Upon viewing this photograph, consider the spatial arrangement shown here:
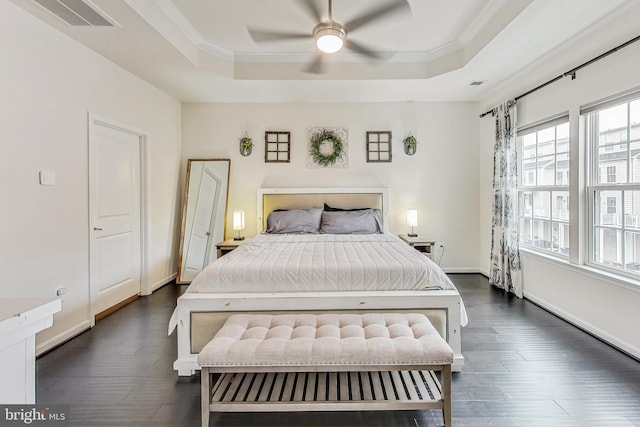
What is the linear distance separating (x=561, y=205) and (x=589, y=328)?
1.26 m

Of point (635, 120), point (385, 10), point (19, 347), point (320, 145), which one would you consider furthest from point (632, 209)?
point (19, 347)

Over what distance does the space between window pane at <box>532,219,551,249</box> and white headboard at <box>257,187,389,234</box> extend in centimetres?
186

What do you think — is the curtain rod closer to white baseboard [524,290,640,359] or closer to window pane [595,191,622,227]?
window pane [595,191,622,227]

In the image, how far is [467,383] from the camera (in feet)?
7.06

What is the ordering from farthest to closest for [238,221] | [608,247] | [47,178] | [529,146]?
[238,221] < [529,146] < [608,247] < [47,178]

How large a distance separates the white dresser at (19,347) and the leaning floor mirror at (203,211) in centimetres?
→ 375

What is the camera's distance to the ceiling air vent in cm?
237

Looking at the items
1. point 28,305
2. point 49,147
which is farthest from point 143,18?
point 28,305

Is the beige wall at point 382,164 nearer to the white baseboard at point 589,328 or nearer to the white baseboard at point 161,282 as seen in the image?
the white baseboard at point 161,282

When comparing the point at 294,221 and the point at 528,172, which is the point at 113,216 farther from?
the point at 528,172

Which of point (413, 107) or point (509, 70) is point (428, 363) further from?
point (413, 107)

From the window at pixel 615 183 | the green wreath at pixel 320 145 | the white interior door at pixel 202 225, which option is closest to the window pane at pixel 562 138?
the window at pixel 615 183

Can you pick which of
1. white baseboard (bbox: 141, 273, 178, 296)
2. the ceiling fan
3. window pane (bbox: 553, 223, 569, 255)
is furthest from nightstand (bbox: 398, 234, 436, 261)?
white baseboard (bbox: 141, 273, 178, 296)

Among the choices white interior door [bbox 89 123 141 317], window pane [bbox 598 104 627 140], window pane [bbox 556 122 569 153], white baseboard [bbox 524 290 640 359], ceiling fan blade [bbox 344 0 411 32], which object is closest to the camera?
ceiling fan blade [bbox 344 0 411 32]
